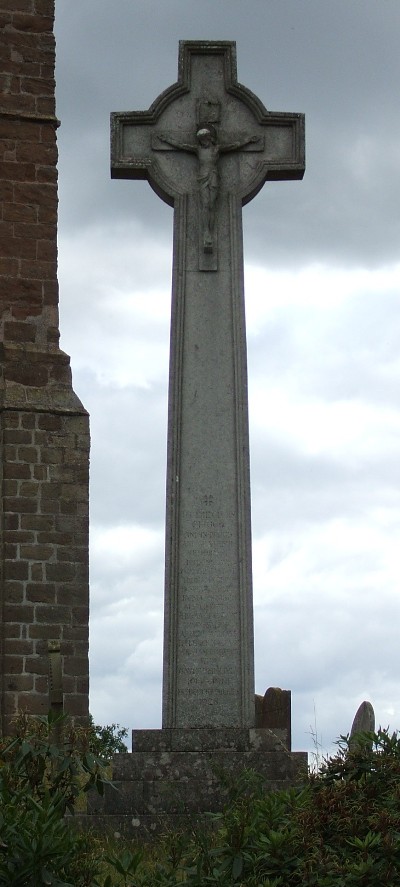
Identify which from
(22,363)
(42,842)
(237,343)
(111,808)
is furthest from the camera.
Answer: (22,363)

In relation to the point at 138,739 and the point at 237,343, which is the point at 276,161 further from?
the point at 138,739

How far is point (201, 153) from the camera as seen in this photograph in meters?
11.3

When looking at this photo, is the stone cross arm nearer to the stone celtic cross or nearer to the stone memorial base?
the stone celtic cross

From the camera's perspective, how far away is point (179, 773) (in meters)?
9.75

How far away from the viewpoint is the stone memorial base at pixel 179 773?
9312mm

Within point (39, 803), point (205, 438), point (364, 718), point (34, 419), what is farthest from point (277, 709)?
point (39, 803)

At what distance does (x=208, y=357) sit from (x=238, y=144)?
5.19 ft

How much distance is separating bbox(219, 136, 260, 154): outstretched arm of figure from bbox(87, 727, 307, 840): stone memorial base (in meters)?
3.90

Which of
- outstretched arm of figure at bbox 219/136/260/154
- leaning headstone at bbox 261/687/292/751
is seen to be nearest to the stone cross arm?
outstretched arm of figure at bbox 219/136/260/154

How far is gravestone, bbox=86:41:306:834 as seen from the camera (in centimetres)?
983

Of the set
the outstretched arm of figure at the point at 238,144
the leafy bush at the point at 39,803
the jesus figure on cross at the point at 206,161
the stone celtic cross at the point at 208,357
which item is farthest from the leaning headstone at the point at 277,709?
the leafy bush at the point at 39,803

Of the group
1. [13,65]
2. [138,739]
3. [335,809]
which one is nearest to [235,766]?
[138,739]

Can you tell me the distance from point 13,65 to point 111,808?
1016 centimetres

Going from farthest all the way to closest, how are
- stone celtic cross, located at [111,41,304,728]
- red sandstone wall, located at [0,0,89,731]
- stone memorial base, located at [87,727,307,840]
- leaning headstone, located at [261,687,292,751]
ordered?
1. red sandstone wall, located at [0,0,89,731]
2. leaning headstone, located at [261,687,292,751]
3. stone celtic cross, located at [111,41,304,728]
4. stone memorial base, located at [87,727,307,840]
